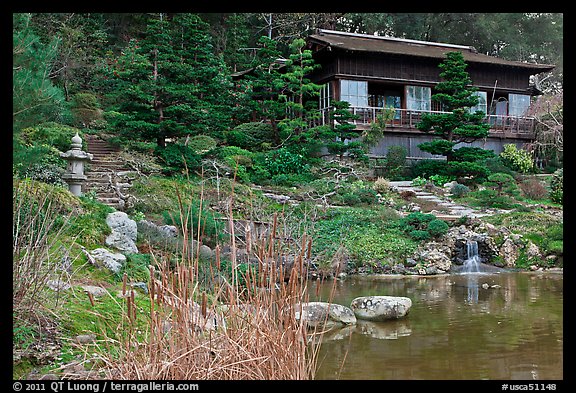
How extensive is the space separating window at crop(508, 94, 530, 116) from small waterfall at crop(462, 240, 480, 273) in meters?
10.9

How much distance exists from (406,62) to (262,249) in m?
15.7

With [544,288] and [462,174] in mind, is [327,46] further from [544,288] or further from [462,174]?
[544,288]

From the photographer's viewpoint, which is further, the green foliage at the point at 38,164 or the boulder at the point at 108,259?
the green foliage at the point at 38,164

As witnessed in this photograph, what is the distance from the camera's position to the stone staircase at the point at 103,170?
9453mm

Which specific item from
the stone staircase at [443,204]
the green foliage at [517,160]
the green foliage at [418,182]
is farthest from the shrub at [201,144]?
the green foliage at [517,160]

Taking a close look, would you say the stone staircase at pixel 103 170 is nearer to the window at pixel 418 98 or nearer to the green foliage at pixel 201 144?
the green foliage at pixel 201 144

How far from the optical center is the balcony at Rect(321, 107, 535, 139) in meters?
15.8

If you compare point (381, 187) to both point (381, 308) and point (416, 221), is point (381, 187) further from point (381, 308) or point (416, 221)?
point (381, 308)

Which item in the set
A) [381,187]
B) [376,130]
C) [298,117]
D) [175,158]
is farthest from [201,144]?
[376,130]

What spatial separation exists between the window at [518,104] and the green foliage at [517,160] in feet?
11.0

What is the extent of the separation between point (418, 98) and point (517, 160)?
3.54 meters

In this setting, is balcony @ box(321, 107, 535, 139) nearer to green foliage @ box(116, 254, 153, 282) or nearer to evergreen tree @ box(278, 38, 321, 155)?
evergreen tree @ box(278, 38, 321, 155)
